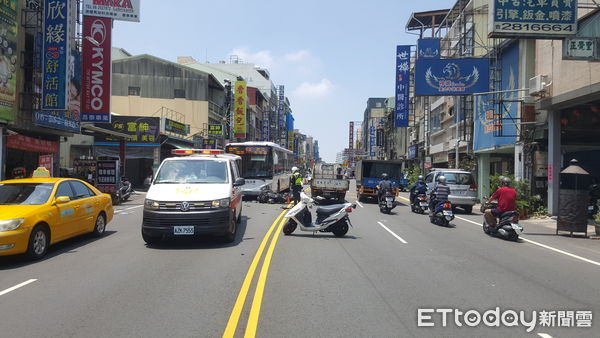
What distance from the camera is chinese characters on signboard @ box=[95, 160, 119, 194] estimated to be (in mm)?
22484

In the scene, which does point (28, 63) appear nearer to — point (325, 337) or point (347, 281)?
point (347, 281)

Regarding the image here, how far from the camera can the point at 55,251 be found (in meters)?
9.75

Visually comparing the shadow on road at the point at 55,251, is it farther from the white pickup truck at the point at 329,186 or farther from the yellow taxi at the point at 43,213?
the white pickup truck at the point at 329,186

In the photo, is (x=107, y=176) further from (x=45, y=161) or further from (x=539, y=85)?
(x=539, y=85)

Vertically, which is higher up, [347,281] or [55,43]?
[55,43]

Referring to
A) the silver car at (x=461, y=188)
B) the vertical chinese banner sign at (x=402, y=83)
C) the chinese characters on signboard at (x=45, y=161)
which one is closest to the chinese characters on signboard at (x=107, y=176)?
the chinese characters on signboard at (x=45, y=161)

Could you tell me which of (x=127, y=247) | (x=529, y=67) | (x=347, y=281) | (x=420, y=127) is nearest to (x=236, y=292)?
(x=347, y=281)

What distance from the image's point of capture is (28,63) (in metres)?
19.6

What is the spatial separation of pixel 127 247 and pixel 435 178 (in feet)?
49.3

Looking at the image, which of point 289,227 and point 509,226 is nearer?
point 289,227

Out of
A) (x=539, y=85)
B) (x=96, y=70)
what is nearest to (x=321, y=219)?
(x=539, y=85)

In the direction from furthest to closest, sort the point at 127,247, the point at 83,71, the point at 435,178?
the point at 83,71 < the point at 435,178 < the point at 127,247

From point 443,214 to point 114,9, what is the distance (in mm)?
20342
